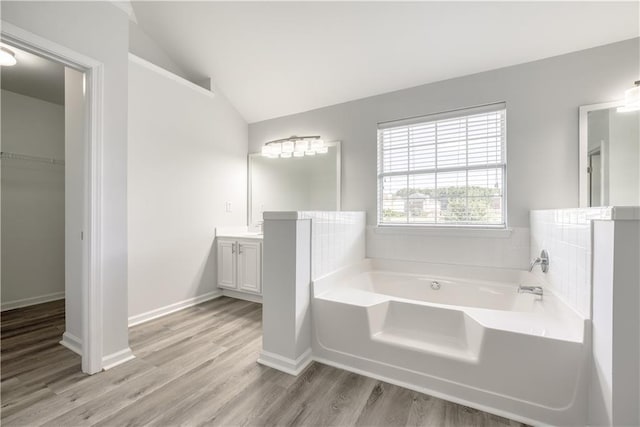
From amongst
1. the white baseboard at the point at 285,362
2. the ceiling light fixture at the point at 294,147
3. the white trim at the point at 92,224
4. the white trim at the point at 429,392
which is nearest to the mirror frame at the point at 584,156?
the white trim at the point at 429,392

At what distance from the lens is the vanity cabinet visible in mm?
3109

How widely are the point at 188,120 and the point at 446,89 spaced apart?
270cm

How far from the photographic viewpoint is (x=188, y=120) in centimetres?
306

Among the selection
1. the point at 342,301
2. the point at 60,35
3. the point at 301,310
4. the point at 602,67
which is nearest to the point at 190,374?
the point at 301,310

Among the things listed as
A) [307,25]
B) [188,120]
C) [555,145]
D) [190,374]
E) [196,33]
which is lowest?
[190,374]

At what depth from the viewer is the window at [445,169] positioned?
252cm

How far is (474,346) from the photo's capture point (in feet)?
5.22

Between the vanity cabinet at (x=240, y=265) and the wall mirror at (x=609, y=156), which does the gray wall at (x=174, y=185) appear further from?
the wall mirror at (x=609, y=156)

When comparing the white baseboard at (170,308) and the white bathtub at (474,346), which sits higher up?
the white bathtub at (474,346)

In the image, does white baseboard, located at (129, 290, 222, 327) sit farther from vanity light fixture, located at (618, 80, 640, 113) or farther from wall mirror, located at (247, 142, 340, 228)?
vanity light fixture, located at (618, 80, 640, 113)

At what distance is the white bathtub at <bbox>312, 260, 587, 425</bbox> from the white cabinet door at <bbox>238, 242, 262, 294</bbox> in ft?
3.67

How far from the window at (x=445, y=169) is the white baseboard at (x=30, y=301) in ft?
13.1

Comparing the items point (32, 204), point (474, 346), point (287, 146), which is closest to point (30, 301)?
point (32, 204)

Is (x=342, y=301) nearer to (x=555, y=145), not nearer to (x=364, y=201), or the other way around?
(x=364, y=201)
